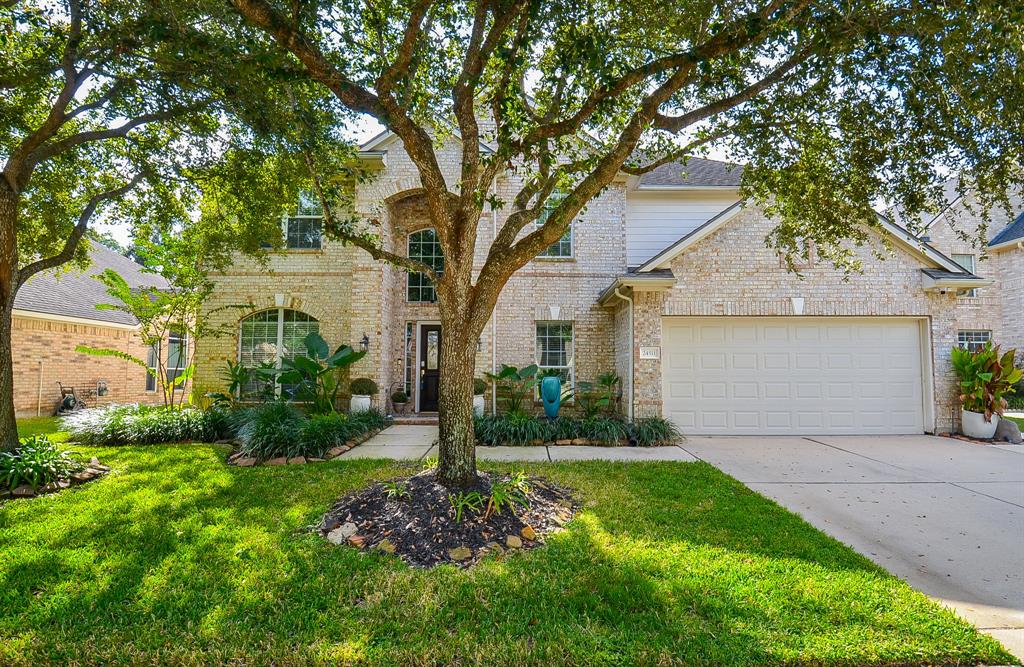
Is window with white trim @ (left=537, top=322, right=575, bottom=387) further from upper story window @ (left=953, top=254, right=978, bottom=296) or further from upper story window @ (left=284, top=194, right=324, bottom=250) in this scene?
upper story window @ (left=953, top=254, right=978, bottom=296)

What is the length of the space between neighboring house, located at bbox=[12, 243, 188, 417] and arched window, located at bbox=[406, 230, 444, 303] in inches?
212

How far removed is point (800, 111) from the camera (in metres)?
5.77

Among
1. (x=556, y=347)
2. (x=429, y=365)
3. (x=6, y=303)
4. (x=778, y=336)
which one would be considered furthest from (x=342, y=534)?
(x=778, y=336)

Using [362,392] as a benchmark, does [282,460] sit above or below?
below

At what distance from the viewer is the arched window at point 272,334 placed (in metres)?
11.9

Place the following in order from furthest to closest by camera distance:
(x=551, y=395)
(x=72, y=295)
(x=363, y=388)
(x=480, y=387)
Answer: (x=72, y=295)
(x=363, y=388)
(x=480, y=387)
(x=551, y=395)

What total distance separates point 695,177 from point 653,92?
8.20 meters

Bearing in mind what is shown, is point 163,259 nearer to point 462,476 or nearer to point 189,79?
point 189,79

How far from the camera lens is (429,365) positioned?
39.9 feet

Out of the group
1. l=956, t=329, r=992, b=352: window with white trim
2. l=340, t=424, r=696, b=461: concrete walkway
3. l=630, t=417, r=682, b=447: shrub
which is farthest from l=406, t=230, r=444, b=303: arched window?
l=956, t=329, r=992, b=352: window with white trim

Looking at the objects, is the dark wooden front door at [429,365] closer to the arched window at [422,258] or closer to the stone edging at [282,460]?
the arched window at [422,258]

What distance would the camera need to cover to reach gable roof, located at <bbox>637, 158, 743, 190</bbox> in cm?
1205

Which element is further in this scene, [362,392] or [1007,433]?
[362,392]

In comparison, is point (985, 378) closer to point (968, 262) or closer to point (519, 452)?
point (519, 452)
